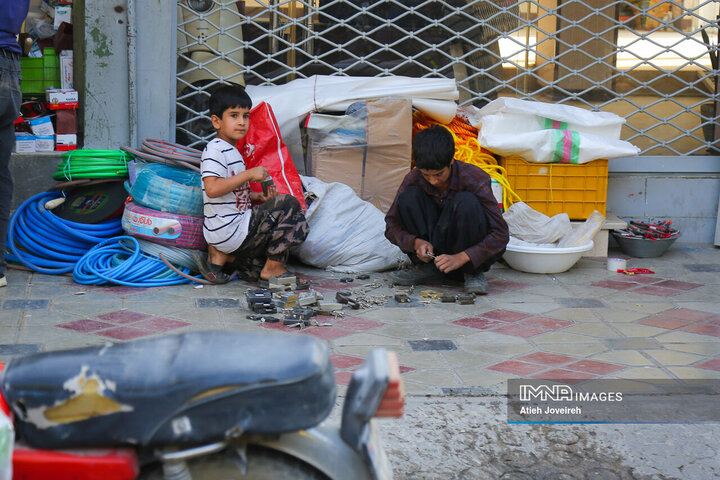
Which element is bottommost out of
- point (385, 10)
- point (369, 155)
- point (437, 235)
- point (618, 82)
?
point (437, 235)

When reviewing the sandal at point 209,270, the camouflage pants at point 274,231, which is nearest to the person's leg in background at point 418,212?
the camouflage pants at point 274,231

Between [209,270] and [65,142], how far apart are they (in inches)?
66.9

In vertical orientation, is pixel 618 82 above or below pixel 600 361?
above

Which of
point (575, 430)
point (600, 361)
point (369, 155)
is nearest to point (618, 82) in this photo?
point (369, 155)

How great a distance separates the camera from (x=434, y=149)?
440cm

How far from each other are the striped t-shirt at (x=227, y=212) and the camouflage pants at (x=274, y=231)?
0.20ft

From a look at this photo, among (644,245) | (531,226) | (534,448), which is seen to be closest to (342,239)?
(531,226)

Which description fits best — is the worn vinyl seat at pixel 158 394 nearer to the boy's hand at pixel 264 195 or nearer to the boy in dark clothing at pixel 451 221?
the boy in dark clothing at pixel 451 221

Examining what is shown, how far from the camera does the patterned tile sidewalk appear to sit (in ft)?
11.6

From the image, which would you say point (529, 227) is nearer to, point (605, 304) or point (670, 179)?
point (605, 304)

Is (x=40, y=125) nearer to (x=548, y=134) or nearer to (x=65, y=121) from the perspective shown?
(x=65, y=121)

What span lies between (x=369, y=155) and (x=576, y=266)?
163 centimetres

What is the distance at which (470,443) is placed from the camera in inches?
111

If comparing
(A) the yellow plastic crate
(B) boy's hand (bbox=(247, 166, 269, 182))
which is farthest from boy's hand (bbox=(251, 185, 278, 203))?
(A) the yellow plastic crate
